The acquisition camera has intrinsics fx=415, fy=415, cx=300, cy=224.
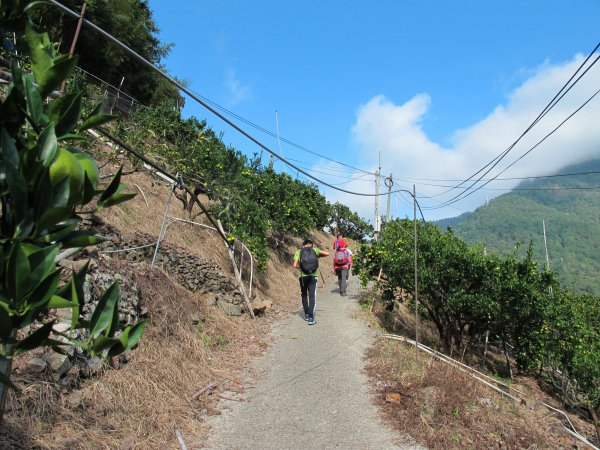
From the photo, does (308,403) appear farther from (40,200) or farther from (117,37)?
(117,37)

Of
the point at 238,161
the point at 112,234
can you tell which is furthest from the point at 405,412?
the point at 238,161

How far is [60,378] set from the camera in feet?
13.9

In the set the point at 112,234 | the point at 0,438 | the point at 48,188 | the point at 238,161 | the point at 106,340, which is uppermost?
the point at 238,161

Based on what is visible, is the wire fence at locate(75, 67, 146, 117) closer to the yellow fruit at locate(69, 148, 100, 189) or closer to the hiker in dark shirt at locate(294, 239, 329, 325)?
the hiker in dark shirt at locate(294, 239, 329, 325)

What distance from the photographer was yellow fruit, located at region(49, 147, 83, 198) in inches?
43.1

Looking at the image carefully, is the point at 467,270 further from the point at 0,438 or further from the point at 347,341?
the point at 0,438

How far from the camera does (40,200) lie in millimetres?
1063

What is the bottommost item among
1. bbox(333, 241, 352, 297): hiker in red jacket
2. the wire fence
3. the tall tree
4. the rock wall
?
the rock wall

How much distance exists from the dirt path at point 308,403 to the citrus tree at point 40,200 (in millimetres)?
3922

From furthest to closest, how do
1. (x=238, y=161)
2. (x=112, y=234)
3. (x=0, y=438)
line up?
(x=238, y=161) → (x=112, y=234) → (x=0, y=438)

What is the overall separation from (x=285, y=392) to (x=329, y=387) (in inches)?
26.4

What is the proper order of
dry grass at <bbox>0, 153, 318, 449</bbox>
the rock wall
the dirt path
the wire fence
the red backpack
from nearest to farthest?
dry grass at <bbox>0, 153, 318, 449</bbox> → the rock wall → the dirt path → the red backpack → the wire fence

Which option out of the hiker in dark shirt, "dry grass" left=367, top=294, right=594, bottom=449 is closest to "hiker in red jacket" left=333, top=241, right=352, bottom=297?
the hiker in dark shirt

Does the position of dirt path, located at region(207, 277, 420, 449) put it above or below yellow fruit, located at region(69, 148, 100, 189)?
below
